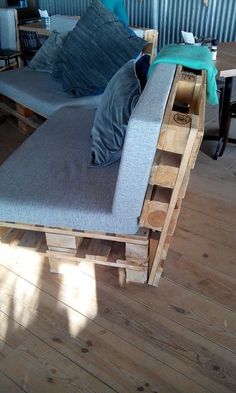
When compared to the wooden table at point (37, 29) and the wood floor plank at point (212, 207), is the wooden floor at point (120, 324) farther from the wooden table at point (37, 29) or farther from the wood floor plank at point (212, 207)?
the wooden table at point (37, 29)

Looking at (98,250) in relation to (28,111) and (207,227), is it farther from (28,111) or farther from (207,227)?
(28,111)

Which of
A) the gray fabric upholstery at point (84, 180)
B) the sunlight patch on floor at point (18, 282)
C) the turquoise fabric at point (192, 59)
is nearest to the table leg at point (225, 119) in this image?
the turquoise fabric at point (192, 59)

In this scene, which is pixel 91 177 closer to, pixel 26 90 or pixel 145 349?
pixel 145 349

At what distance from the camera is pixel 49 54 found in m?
2.92

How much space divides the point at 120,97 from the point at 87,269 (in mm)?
811

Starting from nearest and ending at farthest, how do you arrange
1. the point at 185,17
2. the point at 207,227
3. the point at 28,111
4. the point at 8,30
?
the point at 207,227
the point at 28,111
the point at 8,30
the point at 185,17

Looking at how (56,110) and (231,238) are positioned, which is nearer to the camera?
(231,238)

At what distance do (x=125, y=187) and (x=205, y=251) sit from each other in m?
0.73

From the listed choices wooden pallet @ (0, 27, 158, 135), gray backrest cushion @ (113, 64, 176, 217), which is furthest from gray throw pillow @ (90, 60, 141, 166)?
wooden pallet @ (0, 27, 158, 135)

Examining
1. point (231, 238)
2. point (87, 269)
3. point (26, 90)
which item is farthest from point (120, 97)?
point (26, 90)

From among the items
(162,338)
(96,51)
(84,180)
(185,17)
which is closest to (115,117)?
(84,180)

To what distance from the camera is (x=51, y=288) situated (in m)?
1.51

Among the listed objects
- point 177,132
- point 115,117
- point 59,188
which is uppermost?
point 177,132

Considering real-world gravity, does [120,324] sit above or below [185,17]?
below
